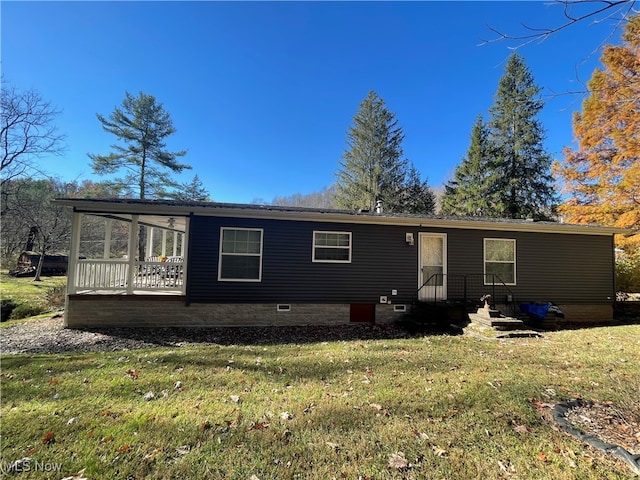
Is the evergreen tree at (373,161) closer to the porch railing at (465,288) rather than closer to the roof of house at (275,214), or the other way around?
the roof of house at (275,214)

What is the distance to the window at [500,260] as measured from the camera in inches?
386

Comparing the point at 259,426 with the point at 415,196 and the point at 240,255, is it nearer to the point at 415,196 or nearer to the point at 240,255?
the point at 240,255

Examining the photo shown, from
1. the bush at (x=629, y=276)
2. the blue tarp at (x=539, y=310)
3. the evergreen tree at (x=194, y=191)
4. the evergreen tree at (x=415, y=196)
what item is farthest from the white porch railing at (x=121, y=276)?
the evergreen tree at (x=415, y=196)

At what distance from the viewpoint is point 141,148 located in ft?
70.1

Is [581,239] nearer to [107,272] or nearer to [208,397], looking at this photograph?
[208,397]

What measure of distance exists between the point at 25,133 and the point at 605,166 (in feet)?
87.3

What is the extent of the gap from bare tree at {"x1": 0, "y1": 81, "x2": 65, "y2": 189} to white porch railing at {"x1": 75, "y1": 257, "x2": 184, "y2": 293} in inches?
489

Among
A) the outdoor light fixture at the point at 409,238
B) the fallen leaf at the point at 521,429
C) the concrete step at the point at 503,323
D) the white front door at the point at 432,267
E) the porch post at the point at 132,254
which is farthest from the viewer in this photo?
the white front door at the point at 432,267

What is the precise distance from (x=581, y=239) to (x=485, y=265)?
11.7 ft

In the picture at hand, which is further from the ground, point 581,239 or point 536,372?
point 581,239

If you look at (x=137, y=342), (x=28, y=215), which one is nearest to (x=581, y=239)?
(x=137, y=342)

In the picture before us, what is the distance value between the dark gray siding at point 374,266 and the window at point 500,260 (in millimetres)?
182

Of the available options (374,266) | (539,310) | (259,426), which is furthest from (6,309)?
(539,310)

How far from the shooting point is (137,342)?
675cm
